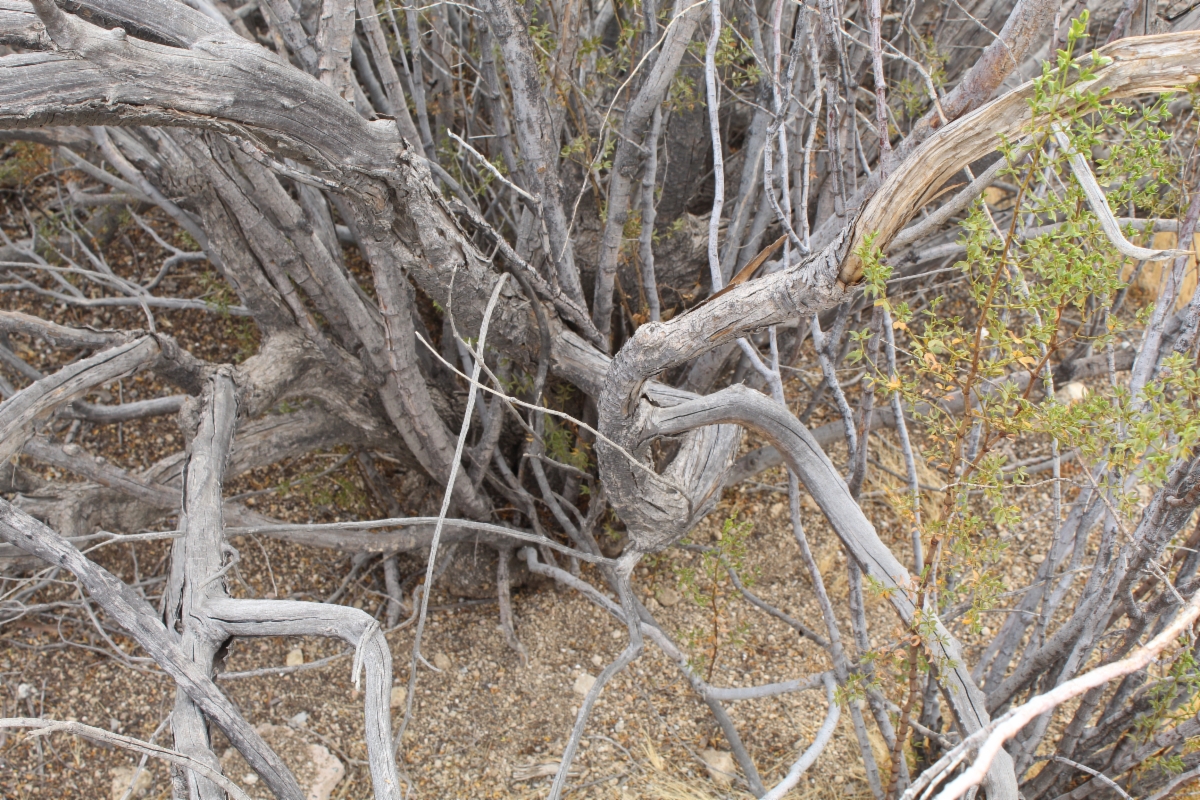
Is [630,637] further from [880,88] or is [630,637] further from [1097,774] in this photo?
[880,88]

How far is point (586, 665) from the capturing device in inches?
97.0

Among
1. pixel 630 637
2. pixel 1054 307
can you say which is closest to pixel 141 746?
pixel 630 637

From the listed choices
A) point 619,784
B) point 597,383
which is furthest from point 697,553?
point 597,383

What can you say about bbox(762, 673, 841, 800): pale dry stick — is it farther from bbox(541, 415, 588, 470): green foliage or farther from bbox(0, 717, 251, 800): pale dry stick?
bbox(541, 415, 588, 470): green foliage

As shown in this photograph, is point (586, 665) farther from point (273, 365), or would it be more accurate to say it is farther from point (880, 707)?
point (273, 365)

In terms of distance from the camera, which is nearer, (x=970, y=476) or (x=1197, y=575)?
(x=970, y=476)

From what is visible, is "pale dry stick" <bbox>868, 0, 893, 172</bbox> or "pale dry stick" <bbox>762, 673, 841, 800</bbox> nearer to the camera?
"pale dry stick" <bbox>762, 673, 841, 800</bbox>

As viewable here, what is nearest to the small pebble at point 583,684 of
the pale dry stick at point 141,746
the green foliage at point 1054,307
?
the green foliage at point 1054,307

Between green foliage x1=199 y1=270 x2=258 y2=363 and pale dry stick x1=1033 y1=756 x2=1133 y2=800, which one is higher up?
green foliage x1=199 y1=270 x2=258 y2=363

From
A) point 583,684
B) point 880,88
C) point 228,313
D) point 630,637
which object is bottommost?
point 583,684

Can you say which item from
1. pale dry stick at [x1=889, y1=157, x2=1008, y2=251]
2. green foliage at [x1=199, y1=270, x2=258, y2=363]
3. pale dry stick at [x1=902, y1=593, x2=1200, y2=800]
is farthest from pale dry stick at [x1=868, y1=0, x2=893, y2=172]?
green foliage at [x1=199, y1=270, x2=258, y2=363]

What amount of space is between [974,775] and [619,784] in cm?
162

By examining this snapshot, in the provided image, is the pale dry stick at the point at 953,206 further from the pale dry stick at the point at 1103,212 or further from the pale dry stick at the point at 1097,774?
the pale dry stick at the point at 1097,774

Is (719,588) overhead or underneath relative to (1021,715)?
underneath
